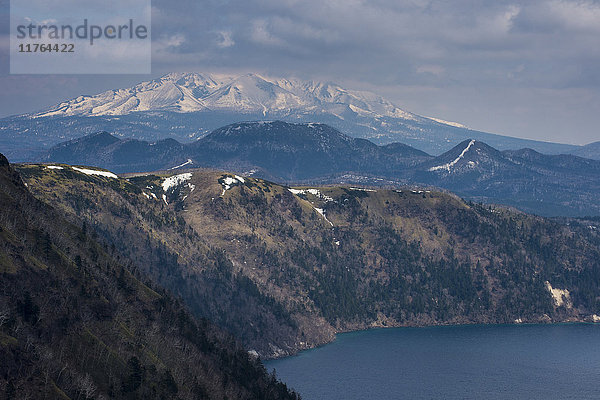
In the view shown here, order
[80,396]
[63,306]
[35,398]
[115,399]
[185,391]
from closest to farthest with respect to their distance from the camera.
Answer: [35,398]
[80,396]
[115,399]
[63,306]
[185,391]

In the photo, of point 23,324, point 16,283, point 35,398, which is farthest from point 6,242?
point 35,398

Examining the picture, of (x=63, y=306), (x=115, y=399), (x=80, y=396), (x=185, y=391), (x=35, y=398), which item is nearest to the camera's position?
(x=35, y=398)

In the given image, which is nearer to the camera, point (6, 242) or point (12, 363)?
point (12, 363)

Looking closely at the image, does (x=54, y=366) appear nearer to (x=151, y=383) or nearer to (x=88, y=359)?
(x=88, y=359)

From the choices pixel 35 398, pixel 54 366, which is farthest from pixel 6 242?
pixel 35 398

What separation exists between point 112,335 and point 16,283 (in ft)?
96.5

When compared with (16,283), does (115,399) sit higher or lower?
lower

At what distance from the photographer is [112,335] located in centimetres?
19325

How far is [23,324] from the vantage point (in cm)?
16750

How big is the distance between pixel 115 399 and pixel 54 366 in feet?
59.9

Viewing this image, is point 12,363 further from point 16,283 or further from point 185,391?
point 185,391

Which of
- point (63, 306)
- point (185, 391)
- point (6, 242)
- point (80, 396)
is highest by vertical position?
point (6, 242)

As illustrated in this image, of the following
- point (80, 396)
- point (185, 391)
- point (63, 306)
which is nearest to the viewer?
point (80, 396)

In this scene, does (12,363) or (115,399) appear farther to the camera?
(115,399)
